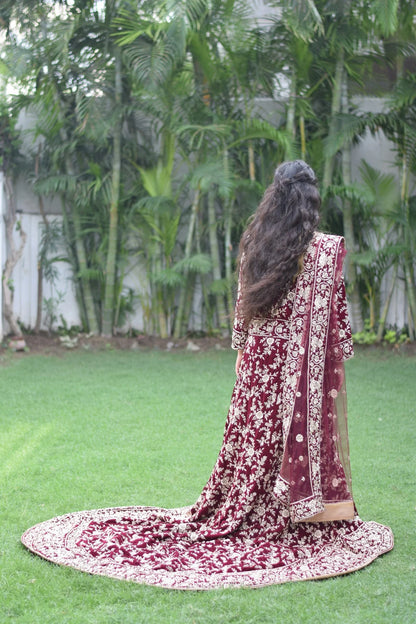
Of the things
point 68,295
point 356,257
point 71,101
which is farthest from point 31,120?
point 356,257

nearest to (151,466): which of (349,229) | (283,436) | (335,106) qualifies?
(283,436)

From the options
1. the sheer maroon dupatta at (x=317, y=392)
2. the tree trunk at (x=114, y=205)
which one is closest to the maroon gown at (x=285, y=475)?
the sheer maroon dupatta at (x=317, y=392)

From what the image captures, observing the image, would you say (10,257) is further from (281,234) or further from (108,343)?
(281,234)

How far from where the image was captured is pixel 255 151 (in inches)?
327

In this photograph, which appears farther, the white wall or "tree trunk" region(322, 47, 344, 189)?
the white wall

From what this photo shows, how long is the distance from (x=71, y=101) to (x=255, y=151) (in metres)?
2.14

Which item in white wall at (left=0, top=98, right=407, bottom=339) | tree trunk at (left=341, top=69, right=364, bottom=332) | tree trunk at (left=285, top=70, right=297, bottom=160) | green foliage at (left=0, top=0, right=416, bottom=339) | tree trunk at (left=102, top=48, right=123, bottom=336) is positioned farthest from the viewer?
white wall at (left=0, top=98, right=407, bottom=339)

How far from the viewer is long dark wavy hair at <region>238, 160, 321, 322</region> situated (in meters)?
3.02

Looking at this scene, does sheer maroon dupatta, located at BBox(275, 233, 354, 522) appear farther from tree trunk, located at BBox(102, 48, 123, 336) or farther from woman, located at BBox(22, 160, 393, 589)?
tree trunk, located at BBox(102, 48, 123, 336)

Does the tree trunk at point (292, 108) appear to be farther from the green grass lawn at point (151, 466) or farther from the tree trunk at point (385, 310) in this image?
the green grass lawn at point (151, 466)

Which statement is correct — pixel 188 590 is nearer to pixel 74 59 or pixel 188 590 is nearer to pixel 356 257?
pixel 356 257

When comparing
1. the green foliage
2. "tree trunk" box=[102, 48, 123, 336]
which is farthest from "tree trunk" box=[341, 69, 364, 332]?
"tree trunk" box=[102, 48, 123, 336]

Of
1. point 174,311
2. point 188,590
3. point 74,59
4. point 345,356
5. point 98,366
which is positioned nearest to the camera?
point 188,590

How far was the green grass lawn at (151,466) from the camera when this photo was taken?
101 inches
